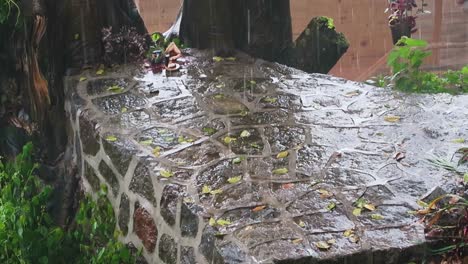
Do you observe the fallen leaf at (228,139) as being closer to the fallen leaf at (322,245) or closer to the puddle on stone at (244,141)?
the puddle on stone at (244,141)

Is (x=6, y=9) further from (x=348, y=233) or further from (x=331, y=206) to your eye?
(x=348, y=233)

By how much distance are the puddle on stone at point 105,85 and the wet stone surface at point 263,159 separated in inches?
0.6

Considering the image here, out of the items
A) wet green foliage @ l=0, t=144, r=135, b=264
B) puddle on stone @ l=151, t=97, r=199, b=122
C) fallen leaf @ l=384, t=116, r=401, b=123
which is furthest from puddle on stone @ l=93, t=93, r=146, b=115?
fallen leaf @ l=384, t=116, r=401, b=123

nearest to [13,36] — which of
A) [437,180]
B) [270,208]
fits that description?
[270,208]

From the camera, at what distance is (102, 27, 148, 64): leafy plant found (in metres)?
5.16

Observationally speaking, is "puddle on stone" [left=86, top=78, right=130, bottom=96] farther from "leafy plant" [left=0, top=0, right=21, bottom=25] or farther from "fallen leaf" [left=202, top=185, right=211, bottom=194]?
"fallen leaf" [left=202, top=185, right=211, bottom=194]

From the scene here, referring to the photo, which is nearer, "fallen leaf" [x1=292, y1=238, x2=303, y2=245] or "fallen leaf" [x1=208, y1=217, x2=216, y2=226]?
"fallen leaf" [x1=292, y1=238, x2=303, y2=245]

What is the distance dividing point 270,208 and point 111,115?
68.2 inches

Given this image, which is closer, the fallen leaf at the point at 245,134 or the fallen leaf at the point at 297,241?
the fallen leaf at the point at 297,241

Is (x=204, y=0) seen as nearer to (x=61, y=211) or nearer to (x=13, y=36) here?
(x=13, y=36)

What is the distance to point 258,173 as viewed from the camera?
3.20m

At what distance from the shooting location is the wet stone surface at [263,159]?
2.63 metres

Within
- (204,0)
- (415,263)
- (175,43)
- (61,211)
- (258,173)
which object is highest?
(204,0)

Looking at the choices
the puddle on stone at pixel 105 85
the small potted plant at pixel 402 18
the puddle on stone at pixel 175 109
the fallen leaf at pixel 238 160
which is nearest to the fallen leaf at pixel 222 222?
the fallen leaf at pixel 238 160
